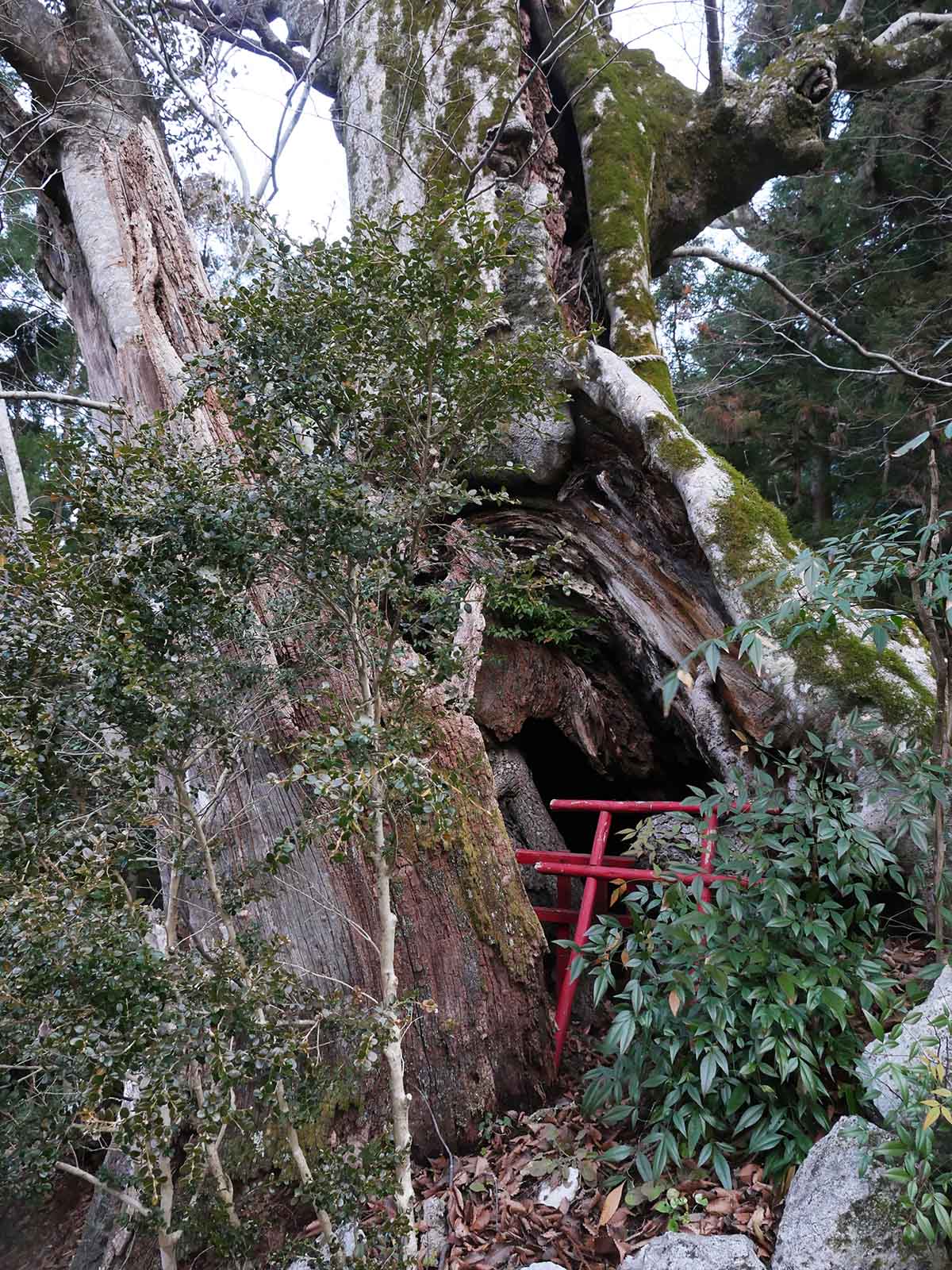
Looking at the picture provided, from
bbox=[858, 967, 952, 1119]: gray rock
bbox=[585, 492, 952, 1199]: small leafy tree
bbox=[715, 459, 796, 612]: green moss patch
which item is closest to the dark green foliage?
bbox=[715, 459, 796, 612]: green moss patch

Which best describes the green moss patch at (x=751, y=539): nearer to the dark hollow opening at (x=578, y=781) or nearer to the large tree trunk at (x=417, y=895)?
the large tree trunk at (x=417, y=895)

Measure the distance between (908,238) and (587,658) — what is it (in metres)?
6.54

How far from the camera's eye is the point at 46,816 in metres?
2.02

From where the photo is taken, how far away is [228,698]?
7.31ft

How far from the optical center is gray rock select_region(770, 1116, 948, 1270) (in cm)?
192

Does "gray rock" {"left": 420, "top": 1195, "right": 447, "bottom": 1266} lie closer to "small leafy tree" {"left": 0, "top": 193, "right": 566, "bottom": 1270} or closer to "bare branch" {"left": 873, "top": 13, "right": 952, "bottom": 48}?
"small leafy tree" {"left": 0, "top": 193, "right": 566, "bottom": 1270}

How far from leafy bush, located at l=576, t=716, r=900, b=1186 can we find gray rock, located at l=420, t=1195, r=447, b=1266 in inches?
26.5

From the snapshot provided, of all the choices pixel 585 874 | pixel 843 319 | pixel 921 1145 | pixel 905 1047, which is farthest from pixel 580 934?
pixel 843 319

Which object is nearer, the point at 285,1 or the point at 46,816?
the point at 46,816

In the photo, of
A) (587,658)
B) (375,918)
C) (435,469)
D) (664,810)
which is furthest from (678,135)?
(375,918)

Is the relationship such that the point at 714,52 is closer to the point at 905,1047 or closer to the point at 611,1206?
the point at 905,1047

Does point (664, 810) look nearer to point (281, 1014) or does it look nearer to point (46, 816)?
point (281, 1014)

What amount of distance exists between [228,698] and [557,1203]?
6.62 ft

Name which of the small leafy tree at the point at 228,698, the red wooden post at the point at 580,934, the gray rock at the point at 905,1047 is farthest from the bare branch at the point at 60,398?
the gray rock at the point at 905,1047
